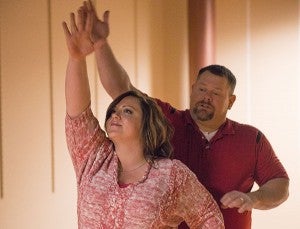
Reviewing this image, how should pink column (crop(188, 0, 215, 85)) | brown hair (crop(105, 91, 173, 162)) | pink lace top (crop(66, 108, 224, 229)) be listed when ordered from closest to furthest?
1. pink lace top (crop(66, 108, 224, 229))
2. brown hair (crop(105, 91, 173, 162))
3. pink column (crop(188, 0, 215, 85))

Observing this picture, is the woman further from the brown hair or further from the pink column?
the pink column

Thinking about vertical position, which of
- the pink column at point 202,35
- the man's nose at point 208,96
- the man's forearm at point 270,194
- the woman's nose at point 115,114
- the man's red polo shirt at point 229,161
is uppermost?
the pink column at point 202,35

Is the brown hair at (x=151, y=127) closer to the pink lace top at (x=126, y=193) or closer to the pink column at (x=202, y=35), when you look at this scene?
the pink lace top at (x=126, y=193)

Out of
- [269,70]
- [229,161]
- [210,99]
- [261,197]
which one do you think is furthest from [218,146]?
[269,70]

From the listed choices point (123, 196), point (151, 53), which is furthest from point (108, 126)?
point (151, 53)

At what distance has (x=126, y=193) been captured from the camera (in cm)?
137

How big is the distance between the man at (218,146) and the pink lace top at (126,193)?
27cm

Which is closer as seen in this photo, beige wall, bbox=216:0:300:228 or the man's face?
the man's face

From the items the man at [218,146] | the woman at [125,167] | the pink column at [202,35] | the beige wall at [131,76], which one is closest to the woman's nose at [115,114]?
the woman at [125,167]

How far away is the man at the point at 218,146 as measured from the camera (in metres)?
1.73

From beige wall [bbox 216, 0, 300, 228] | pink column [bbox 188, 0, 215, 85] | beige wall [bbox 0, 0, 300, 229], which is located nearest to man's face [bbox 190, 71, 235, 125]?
beige wall [bbox 0, 0, 300, 229]

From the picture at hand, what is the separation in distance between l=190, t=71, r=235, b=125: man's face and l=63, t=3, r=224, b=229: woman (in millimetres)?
286

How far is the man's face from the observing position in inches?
69.8

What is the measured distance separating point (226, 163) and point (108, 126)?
0.54 metres
